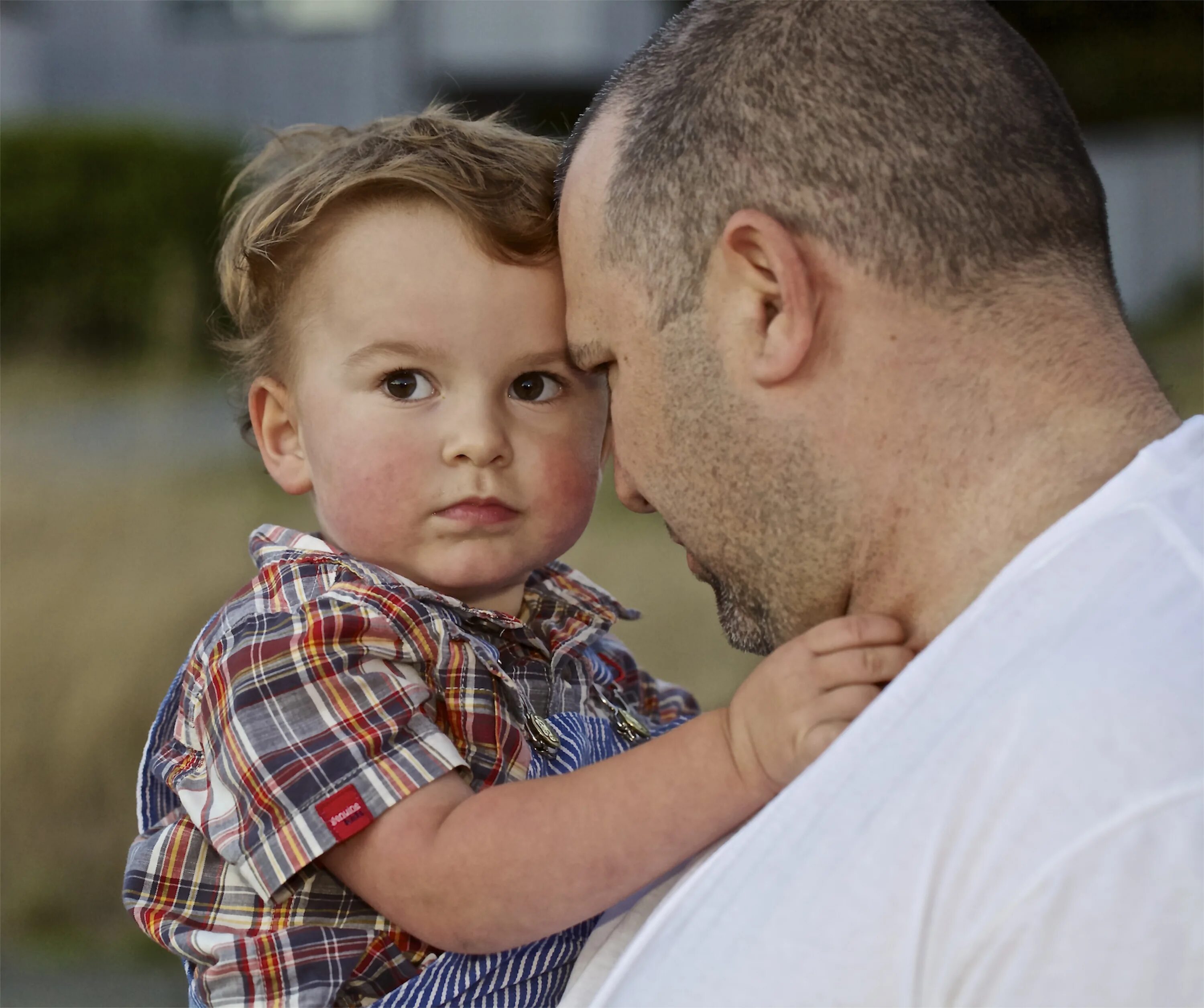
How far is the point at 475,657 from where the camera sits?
2.18m

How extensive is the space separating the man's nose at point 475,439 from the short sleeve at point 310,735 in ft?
1.01

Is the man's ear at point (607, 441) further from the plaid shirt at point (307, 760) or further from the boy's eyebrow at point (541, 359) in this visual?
the plaid shirt at point (307, 760)

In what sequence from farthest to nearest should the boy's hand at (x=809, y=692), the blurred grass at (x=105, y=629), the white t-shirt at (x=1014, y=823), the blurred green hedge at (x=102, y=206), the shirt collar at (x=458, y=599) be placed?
the blurred green hedge at (x=102, y=206) < the blurred grass at (x=105, y=629) < the shirt collar at (x=458, y=599) < the boy's hand at (x=809, y=692) < the white t-shirt at (x=1014, y=823)

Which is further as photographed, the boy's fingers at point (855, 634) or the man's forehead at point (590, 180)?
the man's forehead at point (590, 180)

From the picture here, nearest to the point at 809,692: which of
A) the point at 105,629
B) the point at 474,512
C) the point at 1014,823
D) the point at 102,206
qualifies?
the point at 1014,823

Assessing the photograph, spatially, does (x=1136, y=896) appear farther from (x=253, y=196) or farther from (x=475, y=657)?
(x=253, y=196)

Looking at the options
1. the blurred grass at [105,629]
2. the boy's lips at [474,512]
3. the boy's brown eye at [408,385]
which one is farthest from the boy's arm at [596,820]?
the blurred grass at [105,629]

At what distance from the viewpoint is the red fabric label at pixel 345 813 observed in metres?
1.92

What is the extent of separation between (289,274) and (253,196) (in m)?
0.34

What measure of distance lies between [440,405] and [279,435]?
45 centimetres

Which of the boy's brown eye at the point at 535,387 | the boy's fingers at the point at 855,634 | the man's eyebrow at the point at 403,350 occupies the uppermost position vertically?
the man's eyebrow at the point at 403,350

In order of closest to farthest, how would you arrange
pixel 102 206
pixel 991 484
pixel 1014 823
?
1. pixel 1014 823
2. pixel 991 484
3. pixel 102 206

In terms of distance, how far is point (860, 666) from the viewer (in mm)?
1688

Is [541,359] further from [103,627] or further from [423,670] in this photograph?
[103,627]
